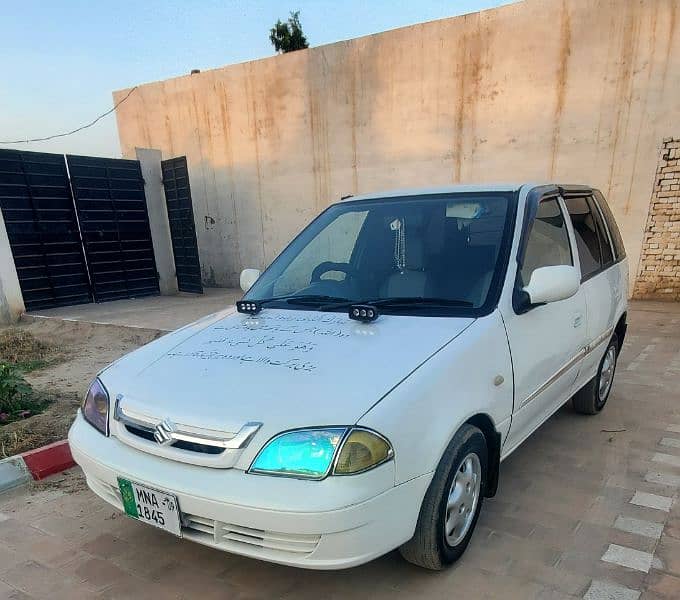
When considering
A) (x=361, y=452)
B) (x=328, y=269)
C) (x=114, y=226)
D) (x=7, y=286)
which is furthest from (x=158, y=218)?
(x=361, y=452)

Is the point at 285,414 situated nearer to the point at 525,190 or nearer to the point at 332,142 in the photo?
the point at 525,190

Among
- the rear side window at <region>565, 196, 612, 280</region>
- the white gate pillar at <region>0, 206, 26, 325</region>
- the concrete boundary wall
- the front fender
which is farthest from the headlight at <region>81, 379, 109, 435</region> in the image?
the white gate pillar at <region>0, 206, 26, 325</region>

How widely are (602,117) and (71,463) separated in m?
8.46

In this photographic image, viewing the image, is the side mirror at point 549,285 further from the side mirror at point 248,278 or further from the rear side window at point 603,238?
the side mirror at point 248,278

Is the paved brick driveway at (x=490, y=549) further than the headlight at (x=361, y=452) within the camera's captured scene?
Yes

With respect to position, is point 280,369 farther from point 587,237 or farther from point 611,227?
point 611,227

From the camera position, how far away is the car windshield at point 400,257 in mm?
2418

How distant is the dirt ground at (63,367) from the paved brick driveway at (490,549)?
567mm

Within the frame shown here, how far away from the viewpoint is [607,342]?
3.63 meters

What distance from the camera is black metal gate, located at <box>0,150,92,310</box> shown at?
8.82 meters

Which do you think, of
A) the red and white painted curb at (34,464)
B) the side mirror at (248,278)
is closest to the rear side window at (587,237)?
the side mirror at (248,278)

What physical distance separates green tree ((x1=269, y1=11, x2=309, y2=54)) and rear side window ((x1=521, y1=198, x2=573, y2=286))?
19.5 metres

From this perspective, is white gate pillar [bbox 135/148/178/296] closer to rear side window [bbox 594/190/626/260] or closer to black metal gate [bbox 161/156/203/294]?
black metal gate [bbox 161/156/203/294]

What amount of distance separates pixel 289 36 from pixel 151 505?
70.7 ft
